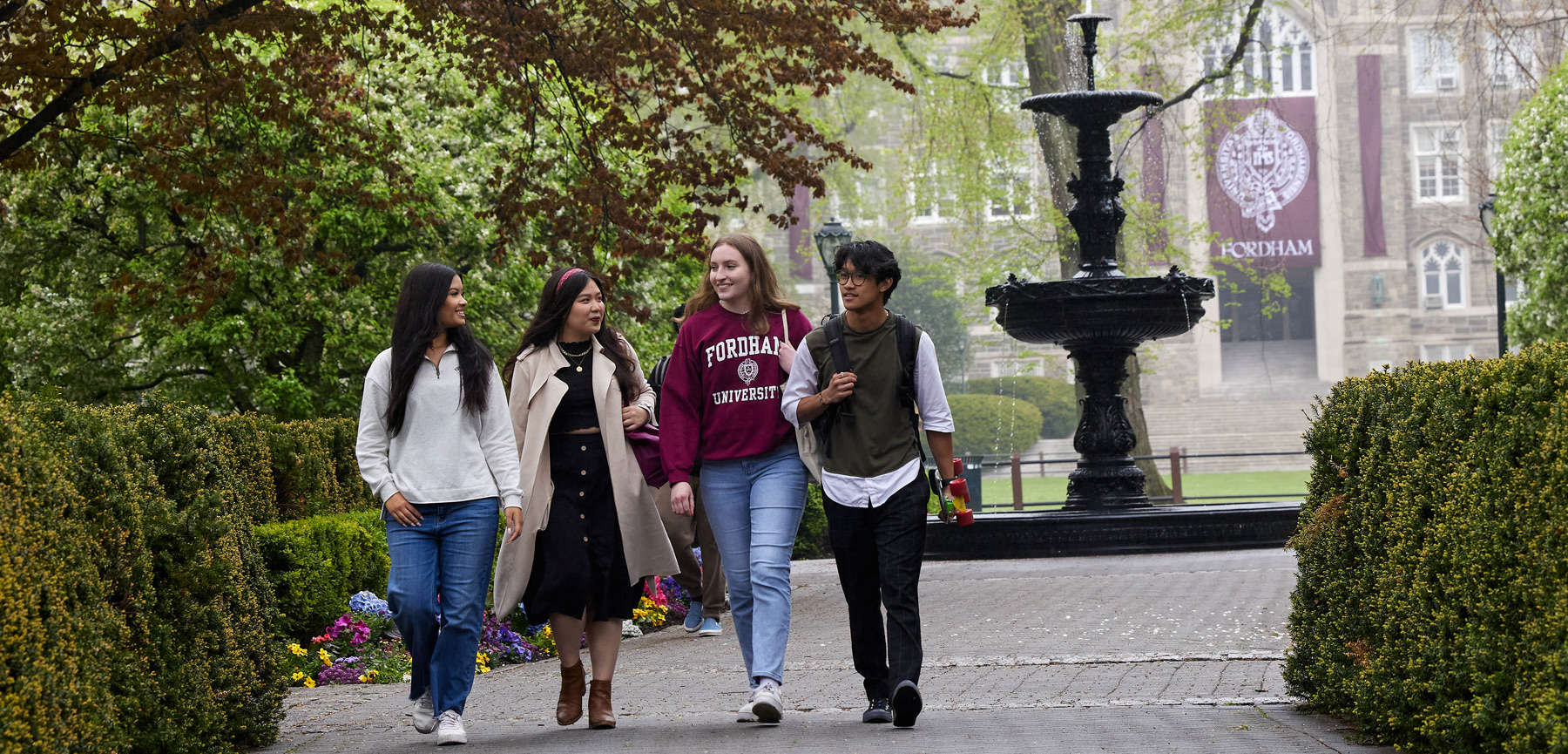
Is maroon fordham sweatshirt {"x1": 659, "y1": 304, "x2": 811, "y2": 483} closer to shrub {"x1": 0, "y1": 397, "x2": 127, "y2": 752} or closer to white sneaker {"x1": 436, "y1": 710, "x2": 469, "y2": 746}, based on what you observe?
white sneaker {"x1": 436, "y1": 710, "x2": 469, "y2": 746}

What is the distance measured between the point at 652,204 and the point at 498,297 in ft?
18.8

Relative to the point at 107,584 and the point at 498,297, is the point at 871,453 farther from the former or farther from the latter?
the point at 498,297

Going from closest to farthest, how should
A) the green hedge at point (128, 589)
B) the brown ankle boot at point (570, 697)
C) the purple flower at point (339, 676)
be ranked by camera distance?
the green hedge at point (128, 589) < the brown ankle boot at point (570, 697) < the purple flower at point (339, 676)

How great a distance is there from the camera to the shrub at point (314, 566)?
885 centimetres

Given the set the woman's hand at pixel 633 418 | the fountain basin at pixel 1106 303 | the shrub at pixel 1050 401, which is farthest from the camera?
the shrub at pixel 1050 401

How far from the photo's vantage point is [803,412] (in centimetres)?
564

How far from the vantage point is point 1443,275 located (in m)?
57.2

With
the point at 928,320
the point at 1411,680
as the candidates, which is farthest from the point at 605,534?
the point at 928,320

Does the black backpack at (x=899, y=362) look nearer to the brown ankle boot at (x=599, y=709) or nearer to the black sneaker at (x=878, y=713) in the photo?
the black sneaker at (x=878, y=713)

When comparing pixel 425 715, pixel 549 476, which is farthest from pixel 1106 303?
pixel 425 715

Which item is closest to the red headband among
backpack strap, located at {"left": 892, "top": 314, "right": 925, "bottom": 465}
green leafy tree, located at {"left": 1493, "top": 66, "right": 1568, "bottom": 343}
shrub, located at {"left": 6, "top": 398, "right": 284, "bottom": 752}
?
backpack strap, located at {"left": 892, "top": 314, "right": 925, "bottom": 465}

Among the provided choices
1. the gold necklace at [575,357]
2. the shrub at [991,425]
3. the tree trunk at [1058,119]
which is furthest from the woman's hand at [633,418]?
the shrub at [991,425]

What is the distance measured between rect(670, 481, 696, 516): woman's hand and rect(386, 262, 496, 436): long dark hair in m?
0.76

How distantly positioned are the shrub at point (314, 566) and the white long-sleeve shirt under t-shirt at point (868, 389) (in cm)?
416
